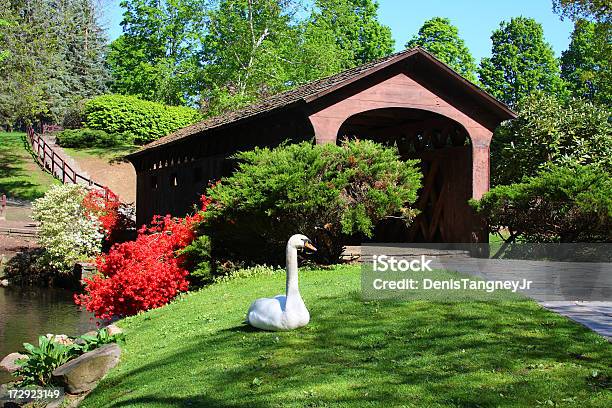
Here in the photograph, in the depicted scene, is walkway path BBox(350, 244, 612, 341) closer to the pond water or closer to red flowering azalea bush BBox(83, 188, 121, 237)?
the pond water

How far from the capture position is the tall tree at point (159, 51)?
41469 mm

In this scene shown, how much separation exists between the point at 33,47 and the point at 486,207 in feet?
87.4

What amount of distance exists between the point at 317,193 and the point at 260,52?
24948mm

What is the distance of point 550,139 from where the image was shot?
2009 cm

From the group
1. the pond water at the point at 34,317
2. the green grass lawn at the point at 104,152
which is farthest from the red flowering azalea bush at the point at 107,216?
the green grass lawn at the point at 104,152

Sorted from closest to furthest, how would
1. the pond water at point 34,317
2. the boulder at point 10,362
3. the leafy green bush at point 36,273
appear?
the boulder at point 10,362 → the pond water at point 34,317 → the leafy green bush at point 36,273

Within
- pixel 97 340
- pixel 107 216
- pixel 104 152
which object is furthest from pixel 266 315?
pixel 104 152

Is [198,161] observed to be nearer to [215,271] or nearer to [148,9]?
[215,271]

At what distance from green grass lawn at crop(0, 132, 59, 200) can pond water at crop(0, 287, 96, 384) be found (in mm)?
16372

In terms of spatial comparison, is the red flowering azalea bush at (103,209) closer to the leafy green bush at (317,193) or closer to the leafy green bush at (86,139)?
the leafy green bush at (317,193)

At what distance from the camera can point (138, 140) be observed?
5047cm

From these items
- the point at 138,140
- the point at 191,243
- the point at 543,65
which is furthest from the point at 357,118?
the point at 543,65

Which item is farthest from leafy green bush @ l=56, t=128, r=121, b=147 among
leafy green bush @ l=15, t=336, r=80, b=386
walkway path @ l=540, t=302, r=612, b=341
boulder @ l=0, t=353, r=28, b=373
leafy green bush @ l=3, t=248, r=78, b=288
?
walkway path @ l=540, t=302, r=612, b=341

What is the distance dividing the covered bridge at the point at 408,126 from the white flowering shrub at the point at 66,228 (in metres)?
4.92
